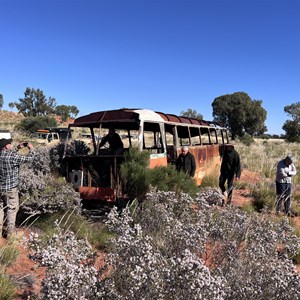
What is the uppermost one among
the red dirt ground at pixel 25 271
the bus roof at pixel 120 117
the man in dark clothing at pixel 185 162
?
the bus roof at pixel 120 117

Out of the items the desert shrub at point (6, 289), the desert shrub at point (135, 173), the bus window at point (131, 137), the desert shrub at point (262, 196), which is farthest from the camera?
the bus window at point (131, 137)

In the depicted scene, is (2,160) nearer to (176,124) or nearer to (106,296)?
(106,296)

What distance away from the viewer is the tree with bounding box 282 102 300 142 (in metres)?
50.9

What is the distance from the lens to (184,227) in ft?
11.8

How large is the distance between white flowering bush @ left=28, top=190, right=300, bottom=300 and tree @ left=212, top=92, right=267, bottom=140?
50.2m

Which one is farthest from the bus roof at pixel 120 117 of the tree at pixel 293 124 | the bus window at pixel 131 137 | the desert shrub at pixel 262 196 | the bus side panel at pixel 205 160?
the tree at pixel 293 124

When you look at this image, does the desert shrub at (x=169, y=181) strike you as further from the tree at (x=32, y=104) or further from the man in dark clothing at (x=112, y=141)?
the tree at (x=32, y=104)

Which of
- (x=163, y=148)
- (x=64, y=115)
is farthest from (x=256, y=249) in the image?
(x=64, y=115)

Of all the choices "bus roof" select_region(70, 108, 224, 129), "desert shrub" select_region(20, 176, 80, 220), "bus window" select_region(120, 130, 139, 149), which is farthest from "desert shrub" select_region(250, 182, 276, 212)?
"desert shrub" select_region(20, 176, 80, 220)

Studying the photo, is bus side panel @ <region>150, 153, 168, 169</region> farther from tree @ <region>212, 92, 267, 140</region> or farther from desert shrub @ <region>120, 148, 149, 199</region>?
tree @ <region>212, 92, 267, 140</region>

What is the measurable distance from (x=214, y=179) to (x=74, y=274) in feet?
32.0

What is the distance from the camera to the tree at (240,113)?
176 feet

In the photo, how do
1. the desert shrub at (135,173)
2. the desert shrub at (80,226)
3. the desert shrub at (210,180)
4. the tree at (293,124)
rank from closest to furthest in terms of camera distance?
the desert shrub at (80,226), the desert shrub at (135,173), the desert shrub at (210,180), the tree at (293,124)

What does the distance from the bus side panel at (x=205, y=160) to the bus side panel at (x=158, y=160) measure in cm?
180
